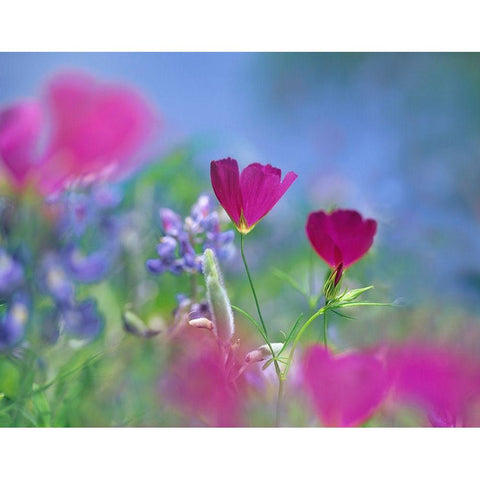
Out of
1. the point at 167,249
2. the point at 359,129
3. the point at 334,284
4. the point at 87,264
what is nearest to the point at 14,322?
the point at 87,264

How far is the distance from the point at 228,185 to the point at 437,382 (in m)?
0.58

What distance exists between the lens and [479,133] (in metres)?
1.47

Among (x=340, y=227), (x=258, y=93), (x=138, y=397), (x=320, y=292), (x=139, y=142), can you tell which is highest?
(x=258, y=93)

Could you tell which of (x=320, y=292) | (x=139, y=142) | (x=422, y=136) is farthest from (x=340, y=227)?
(x=139, y=142)

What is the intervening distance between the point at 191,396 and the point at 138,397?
0.11 meters

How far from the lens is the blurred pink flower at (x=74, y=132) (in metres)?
1.44

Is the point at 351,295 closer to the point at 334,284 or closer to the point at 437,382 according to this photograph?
the point at 334,284

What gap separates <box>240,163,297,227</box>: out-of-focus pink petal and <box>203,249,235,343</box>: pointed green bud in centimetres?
11

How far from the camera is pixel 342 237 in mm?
1417

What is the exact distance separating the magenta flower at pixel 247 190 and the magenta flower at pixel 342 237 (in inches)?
4.3

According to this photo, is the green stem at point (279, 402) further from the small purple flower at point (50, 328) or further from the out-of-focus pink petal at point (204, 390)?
the small purple flower at point (50, 328)

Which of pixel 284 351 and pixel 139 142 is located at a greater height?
pixel 139 142
